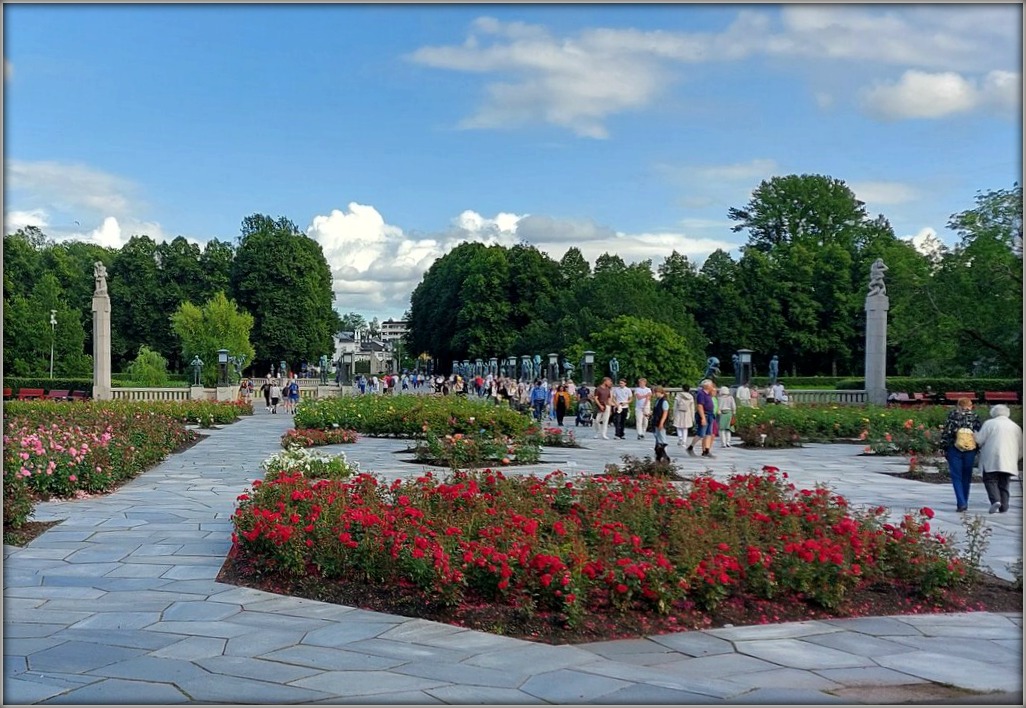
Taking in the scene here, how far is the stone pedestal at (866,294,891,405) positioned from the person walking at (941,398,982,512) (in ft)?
64.8

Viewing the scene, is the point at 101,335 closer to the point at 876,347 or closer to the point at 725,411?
the point at 725,411

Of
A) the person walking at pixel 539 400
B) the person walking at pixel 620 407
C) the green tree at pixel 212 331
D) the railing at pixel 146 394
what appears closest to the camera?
the person walking at pixel 620 407

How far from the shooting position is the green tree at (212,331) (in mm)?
55156

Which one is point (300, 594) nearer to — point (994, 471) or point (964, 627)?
point (964, 627)

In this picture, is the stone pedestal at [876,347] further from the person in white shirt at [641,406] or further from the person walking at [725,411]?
the person walking at [725,411]

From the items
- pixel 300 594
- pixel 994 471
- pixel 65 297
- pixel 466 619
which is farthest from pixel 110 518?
pixel 65 297

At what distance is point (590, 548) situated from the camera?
7.14 meters

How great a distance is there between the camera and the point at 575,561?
641 centimetres

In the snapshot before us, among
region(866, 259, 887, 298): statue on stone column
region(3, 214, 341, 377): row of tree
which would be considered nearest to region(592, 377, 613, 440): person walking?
region(866, 259, 887, 298): statue on stone column

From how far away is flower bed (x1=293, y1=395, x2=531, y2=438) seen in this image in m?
19.5

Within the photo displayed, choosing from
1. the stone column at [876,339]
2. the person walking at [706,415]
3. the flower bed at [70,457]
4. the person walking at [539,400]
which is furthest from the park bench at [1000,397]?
the flower bed at [70,457]

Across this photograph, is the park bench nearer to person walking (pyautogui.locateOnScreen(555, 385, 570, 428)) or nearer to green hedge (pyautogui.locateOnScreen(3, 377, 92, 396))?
person walking (pyautogui.locateOnScreen(555, 385, 570, 428))

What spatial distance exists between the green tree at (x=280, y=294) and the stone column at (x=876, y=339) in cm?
4459

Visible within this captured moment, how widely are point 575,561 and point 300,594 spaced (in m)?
2.12
